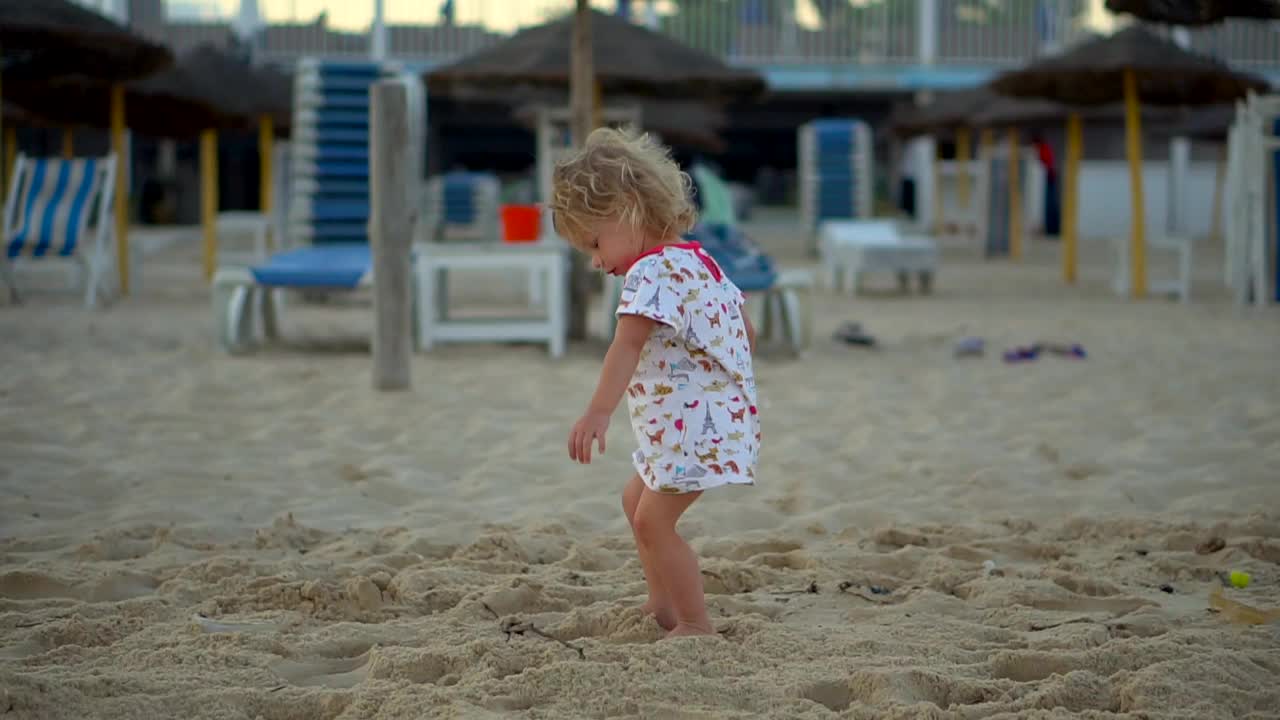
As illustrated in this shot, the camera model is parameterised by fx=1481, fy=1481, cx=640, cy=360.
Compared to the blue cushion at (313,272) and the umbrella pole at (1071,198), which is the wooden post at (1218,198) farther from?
the blue cushion at (313,272)

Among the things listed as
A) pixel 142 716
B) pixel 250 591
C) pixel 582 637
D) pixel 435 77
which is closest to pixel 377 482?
pixel 250 591

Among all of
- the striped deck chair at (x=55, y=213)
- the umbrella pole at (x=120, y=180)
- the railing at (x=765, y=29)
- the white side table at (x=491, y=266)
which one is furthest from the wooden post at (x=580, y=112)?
the railing at (x=765, y=29)

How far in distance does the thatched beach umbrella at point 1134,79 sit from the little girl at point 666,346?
906 cm

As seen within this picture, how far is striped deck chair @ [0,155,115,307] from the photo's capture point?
9.56m

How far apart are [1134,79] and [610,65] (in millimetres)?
3944

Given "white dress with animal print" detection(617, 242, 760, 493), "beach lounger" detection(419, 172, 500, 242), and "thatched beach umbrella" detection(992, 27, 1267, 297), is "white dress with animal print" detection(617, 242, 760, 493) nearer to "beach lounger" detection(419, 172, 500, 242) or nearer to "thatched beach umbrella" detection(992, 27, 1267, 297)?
"thatched beach umbrella" detection(992, 27, 1267, 297)

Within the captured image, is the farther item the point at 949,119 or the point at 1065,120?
the point at 949,119

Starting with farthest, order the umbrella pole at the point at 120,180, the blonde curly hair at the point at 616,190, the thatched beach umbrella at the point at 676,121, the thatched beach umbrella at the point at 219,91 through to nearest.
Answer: the thatched beach umbrella at the point at 676,121, the thatched beach umbrella at the point at 219,91, the umbrella pole at the point at 120,180, the blonde curly hair at the point at 616,190

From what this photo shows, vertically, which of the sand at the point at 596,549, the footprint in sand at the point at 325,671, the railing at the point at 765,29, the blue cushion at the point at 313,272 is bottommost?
the footprint in sand at the point at 325,671

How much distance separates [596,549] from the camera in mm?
3340

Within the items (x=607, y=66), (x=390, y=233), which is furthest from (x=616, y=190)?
(x=607, y=66)

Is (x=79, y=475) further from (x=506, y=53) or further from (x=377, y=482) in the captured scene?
(x=506, y=53)

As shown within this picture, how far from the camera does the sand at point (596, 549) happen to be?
2.36m

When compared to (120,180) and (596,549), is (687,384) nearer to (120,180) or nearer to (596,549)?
(596,549)
